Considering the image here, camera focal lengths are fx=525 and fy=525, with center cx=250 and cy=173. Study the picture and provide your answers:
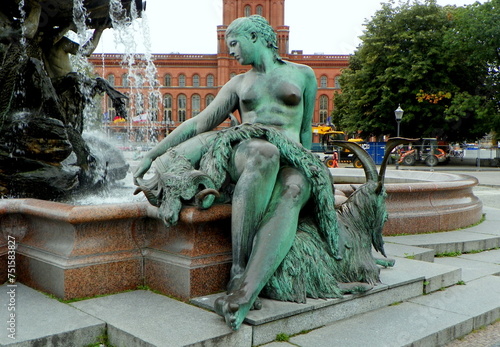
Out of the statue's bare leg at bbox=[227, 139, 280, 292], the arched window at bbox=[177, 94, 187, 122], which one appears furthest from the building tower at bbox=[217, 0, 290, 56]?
the statue's bare leg at bbox=[227, 139, 280, 292]

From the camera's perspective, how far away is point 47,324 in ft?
8.56

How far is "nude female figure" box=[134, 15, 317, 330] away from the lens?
2.77 metres

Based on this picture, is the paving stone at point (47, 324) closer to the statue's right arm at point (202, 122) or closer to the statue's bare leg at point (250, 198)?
the statue's bare leg at point (250, 198)

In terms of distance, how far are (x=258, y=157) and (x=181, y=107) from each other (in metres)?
82.1

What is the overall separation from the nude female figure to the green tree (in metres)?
29.1

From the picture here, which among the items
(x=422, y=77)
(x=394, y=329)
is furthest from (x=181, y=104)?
(x=394, y=329)

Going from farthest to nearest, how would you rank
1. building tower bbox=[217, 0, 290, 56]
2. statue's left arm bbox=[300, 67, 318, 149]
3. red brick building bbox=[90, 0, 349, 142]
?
red brick building bbox=[90, 0, 349, 142]
building tower bbox=[217, 0, 290, 56]
statue's left arm bbox=[300, 67, 318, 149]

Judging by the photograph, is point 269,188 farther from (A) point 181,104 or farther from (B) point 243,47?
(A) point 181,104

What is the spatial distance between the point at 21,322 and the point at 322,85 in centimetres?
7972

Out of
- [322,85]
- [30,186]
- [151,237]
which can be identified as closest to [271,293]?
[151,237]

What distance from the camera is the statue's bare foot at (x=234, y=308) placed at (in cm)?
253

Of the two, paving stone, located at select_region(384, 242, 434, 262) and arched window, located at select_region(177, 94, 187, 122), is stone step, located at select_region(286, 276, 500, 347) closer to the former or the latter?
paving stone, located at select_region(384, 242, 434, 262)

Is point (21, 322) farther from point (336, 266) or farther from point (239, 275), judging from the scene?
point (336, 266)

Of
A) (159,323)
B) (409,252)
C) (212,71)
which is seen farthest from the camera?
(212,71)
